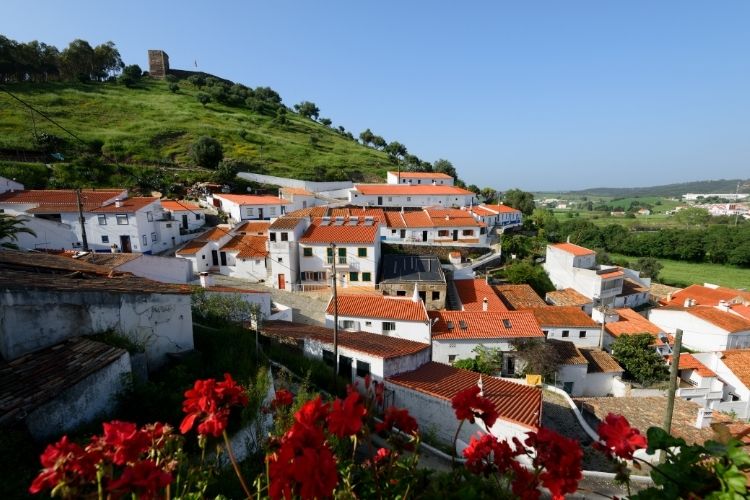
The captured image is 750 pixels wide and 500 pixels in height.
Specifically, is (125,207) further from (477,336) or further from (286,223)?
(477,336)

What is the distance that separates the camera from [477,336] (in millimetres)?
19672

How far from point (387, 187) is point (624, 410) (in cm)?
Result: 3784

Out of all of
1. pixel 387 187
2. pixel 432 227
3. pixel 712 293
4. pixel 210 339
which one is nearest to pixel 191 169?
pixel 387 187

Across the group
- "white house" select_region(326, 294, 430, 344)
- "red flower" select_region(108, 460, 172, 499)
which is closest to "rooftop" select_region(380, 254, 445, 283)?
"white house" select_region(326, 294, 430, 344)

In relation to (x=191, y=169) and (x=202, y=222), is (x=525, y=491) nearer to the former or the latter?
(x=202, y=222)

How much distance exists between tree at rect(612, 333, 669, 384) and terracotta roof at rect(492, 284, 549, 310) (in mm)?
6305

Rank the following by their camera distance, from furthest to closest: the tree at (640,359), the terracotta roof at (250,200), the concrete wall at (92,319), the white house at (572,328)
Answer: the terracotta roof at (250,200), the white house at (572,328), the tree at (640,359), the concrete wall at (92,319)

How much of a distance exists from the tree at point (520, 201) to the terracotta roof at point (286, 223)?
43.3 metres

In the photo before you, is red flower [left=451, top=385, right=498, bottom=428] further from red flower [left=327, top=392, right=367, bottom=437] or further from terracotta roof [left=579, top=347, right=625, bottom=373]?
terracotta roof [left=579, top=347, right=625, bottom=373]

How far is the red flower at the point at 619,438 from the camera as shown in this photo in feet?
7.83

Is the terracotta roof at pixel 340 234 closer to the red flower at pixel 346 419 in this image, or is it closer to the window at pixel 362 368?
the window at pixel 362 368

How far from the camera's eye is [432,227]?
36344 mm

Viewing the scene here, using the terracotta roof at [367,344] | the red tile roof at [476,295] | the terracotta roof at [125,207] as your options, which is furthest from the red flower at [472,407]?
the terracotta roof at [125,207]

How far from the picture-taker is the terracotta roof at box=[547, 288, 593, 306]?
102 feet
